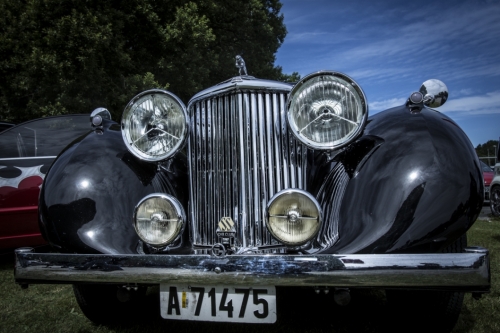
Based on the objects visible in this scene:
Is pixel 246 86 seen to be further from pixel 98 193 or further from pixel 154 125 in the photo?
pixel 98 193

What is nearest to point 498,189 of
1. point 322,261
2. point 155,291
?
point 155,291

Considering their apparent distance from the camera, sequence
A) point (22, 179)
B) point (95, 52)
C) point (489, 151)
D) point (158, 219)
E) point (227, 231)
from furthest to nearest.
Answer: point (489, 151) < point (95, 52) < point (22, 179) < point (227, 231) < point (158, 219)

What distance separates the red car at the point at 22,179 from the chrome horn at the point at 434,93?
13.0 feet

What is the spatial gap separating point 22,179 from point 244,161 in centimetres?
333

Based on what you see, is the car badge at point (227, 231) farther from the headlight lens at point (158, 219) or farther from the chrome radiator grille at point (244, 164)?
the headlight lens at point (158, 219)

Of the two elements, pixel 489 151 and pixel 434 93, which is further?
pixel 489 151

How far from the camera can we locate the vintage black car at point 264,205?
1728 millimetres

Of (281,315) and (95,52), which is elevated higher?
(95,52)

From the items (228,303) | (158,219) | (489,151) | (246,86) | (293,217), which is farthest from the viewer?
(489,151)

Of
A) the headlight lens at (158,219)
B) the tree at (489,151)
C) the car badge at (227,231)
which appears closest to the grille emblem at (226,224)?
the car badge at (227,231)

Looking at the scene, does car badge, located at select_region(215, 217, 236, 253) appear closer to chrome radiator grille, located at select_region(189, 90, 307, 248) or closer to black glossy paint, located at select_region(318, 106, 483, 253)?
chrome radiator grille, located at select_region(189, 90, 307, 248)

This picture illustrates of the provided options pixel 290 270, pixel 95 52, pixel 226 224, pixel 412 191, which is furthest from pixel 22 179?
pixel 95 52

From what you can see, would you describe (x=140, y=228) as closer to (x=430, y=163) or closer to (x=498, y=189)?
(x=430, y=163)

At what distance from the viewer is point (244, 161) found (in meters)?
2.30
